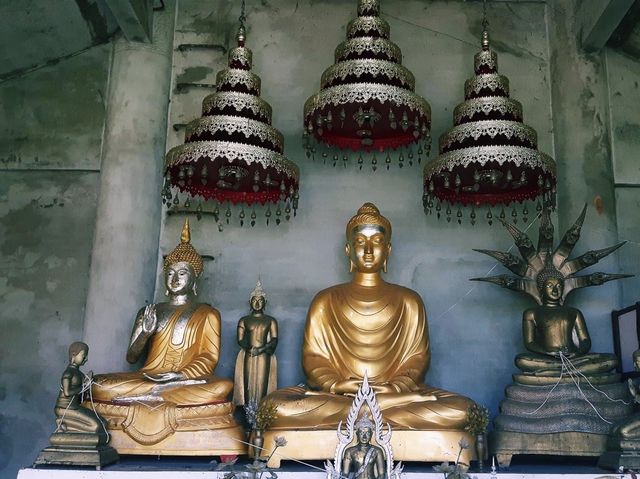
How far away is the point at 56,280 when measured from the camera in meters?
5.89

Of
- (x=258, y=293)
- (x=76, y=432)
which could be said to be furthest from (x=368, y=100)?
(x=76, y=432)

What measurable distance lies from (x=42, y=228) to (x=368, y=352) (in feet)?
9.02

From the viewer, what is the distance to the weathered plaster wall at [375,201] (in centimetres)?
549

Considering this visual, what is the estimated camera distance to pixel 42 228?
236 inches

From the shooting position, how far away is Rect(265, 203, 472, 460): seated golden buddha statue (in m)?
4.21

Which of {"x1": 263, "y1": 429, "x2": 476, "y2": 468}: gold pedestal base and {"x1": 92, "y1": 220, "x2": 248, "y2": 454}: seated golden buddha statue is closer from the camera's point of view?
{"x1": 263, "y1": 429, "x2": 476, "y2": 468}: gold pedestal base

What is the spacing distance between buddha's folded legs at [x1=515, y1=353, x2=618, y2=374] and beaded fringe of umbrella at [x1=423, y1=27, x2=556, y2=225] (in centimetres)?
108

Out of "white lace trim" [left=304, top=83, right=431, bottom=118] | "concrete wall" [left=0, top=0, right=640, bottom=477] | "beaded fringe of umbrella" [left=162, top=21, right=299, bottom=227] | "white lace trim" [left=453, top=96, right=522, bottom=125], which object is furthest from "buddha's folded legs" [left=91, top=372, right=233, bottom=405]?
"white lace trim" [left=453, top=96, right=522, bottom=125]

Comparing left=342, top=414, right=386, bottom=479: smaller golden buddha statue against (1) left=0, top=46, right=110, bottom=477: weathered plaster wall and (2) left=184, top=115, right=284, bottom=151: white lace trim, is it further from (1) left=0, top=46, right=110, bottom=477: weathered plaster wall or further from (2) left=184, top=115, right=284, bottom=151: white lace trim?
(1) left=0, top=46, right=110, bottom=477: weathered plaster wall

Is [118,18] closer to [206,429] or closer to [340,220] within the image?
[340,220]

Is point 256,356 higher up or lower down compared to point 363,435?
higher up

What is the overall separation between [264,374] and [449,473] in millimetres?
1831

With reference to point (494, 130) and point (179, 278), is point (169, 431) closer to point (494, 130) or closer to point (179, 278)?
point (179, 278)

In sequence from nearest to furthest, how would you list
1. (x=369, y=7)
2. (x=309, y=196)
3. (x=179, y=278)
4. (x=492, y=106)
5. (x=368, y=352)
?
(x=492, y=106) < (x=368, y=352) < (x=369, y=7) < (x=179, y=278) < (x=309, y=196)
